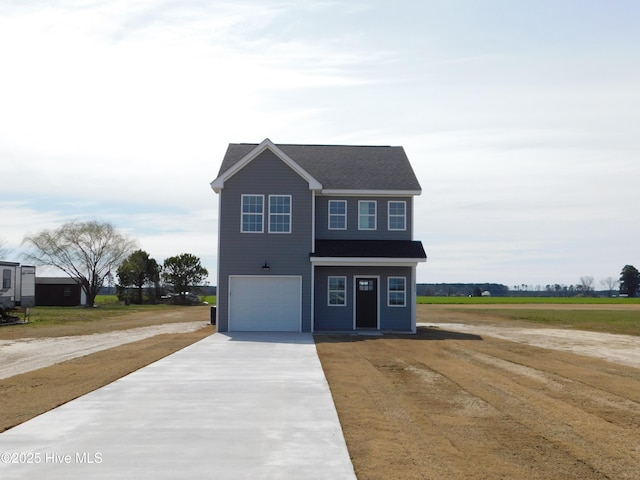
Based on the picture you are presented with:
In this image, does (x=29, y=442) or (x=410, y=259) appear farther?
(x=410, y=259)

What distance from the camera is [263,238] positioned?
27.1 meters

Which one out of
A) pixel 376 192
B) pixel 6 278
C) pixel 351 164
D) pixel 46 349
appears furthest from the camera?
pixel 6 278

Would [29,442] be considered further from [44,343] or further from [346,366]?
[44,343]

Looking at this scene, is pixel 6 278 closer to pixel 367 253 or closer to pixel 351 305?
pixel 351 305

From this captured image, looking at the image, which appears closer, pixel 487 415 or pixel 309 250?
pixel 487 415

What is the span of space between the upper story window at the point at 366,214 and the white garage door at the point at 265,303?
12.6 feet

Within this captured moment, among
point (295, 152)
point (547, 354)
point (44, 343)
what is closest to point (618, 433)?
point (547, 354)

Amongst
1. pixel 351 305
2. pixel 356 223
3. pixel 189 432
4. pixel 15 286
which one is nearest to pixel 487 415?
pixel 189 432

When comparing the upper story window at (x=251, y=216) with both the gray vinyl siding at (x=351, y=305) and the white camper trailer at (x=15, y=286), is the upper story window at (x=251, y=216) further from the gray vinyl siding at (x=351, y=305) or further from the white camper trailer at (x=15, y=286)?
the white camper trailer at (x=15, y=286)

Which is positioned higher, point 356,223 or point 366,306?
point 356,223

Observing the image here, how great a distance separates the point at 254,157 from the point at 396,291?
26.3 feet

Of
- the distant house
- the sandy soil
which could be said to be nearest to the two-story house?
the sandy soil

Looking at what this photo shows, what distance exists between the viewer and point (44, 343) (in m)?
24.3

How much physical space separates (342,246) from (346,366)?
11.8m
